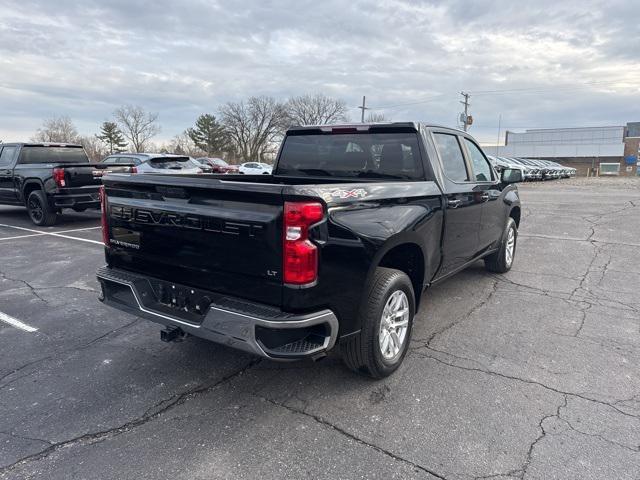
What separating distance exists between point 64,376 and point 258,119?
66.5 m

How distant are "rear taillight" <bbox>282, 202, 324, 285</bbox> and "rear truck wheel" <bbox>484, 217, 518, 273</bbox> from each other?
4.12m

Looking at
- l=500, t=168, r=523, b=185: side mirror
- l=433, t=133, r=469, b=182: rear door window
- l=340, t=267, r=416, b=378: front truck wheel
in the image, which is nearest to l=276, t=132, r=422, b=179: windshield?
l=433, t=133, r=469, b=182: rear door window

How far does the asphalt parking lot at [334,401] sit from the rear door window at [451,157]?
1460 mm

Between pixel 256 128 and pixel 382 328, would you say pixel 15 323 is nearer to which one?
pixel 382 328

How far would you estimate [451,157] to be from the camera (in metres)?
4.45

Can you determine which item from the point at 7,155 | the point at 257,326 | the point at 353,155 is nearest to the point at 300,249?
the point at 257,326

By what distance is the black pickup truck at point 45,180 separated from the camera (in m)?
9.91

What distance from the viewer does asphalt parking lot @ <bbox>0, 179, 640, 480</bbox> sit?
2486mm

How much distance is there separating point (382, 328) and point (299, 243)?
113 cm

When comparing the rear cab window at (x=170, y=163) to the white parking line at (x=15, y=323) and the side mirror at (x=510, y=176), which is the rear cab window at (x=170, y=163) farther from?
the side mirror at (x=510, y=176)

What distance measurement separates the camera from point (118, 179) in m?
3.39

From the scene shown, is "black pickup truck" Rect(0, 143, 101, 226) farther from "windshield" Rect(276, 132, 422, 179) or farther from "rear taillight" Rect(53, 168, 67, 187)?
"windshield" Rect(276, 132, 422, 179)

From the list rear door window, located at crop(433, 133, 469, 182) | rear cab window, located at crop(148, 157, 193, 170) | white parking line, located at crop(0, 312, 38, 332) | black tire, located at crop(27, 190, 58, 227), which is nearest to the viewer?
rear door window, located at crop(433, 133, 469, 182)

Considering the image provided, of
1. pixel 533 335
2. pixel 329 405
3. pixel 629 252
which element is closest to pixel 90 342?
pixel 329 405
